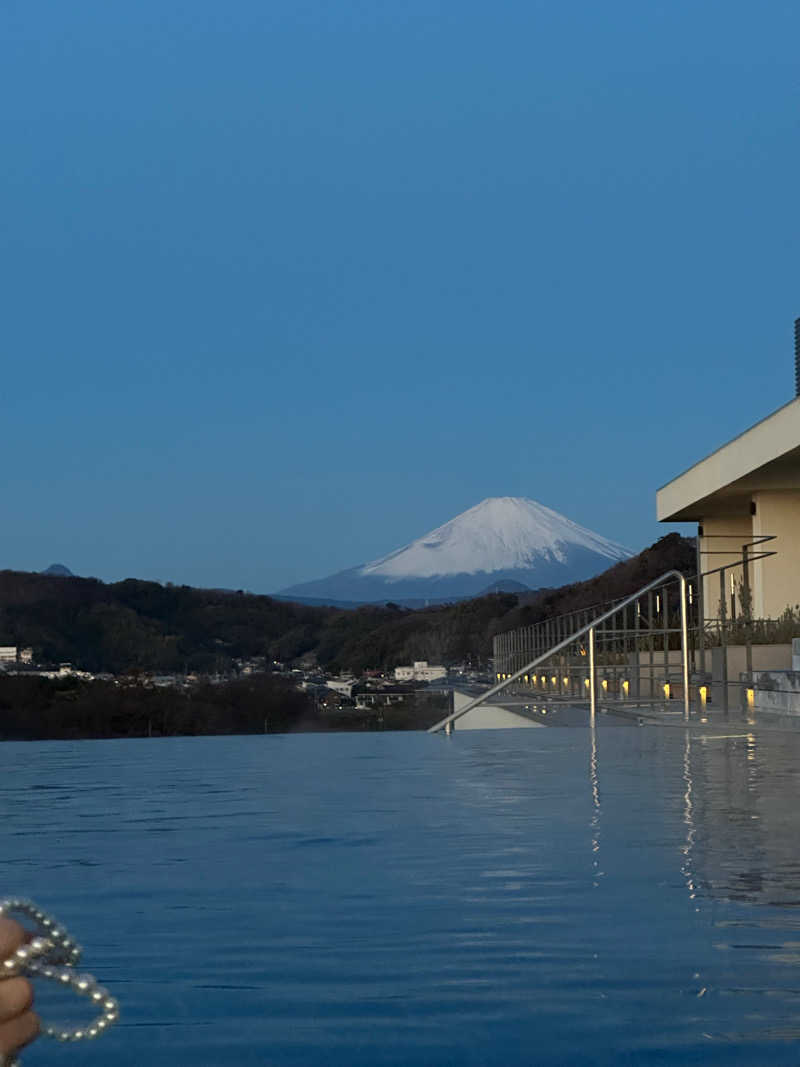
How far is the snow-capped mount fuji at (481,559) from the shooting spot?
252 feet

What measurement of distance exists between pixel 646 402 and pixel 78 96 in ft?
85.4

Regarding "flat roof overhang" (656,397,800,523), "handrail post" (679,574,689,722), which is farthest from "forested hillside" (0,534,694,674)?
"handrail post" (679,574,689,722)

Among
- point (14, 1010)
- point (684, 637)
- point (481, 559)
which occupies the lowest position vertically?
point (14, 1010)

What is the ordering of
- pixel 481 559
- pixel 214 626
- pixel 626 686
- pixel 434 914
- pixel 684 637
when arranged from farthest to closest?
pixel 481 559 → pixel 214 626 → pixel 626 686 → pixel 684 637 → pixel 434 914

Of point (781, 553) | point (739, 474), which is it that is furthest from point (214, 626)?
point (739, 474)

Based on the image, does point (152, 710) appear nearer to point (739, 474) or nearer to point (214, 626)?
point (739, 474)

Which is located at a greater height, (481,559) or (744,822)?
(481,559)

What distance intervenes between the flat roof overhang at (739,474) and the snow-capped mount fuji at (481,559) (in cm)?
3791

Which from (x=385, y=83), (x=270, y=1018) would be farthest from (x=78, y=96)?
(x=270, y=1018)

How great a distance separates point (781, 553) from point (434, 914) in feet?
64.0

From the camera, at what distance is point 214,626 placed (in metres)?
43.1

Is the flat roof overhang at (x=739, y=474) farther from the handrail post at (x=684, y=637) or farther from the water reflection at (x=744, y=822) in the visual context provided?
the water reflection at (x=744, y=822)

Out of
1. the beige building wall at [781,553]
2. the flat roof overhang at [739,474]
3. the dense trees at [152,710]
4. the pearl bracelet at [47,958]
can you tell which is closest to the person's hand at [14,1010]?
the pearl bracelet at [47,958]

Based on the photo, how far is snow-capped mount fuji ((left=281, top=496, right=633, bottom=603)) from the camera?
76.8 m
